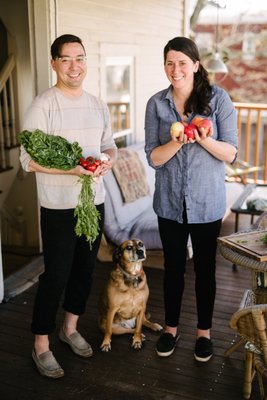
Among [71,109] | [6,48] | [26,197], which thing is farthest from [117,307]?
[6,48]

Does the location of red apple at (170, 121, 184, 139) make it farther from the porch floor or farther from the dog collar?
the porch floor

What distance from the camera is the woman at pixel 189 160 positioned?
250cm

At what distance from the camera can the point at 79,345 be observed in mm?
2967

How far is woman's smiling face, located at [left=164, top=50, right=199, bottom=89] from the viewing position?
2.47 m

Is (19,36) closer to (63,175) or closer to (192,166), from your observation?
(63,175)

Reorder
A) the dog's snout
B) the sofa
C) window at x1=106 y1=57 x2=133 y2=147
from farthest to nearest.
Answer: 1. window at x1=106 y1=57 x2=133 y2=147
2. the sofa
3. the dog's snout

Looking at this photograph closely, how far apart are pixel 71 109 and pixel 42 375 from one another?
146cm

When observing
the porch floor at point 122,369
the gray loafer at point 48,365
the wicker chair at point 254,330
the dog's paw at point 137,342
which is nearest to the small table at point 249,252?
the wicker chair at point 254,330

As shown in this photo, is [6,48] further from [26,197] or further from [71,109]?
[71,109]

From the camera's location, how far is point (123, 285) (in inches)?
117

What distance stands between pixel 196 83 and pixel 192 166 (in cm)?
42

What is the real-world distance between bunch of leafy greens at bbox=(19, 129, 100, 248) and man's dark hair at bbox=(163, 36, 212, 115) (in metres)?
0.62

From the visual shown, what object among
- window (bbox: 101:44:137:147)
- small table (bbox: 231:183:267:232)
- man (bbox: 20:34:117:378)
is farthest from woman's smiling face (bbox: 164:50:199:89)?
window (bbox: 101:44:137:147)

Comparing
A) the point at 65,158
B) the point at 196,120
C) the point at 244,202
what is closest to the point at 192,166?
the point at 196,120
